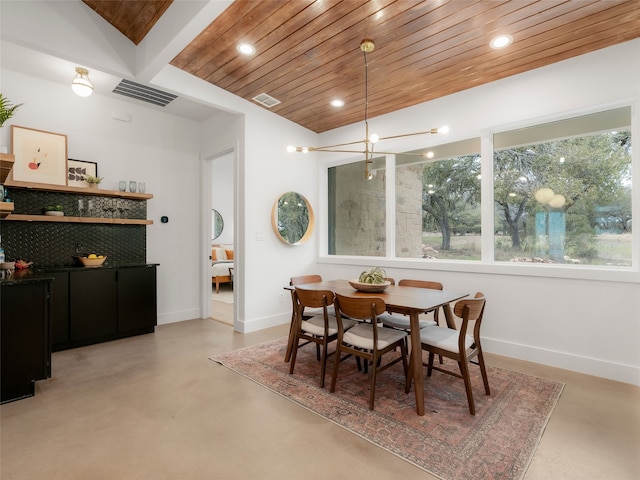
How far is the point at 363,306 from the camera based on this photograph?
238 cm

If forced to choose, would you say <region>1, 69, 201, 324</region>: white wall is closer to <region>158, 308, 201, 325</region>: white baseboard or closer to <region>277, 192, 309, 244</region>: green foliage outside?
<region>158, 308, 201, 325</region>: white baseboard

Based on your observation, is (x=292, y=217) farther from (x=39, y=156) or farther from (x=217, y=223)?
(x=217, y=223)

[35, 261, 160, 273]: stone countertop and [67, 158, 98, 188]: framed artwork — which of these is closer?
[35, 261, 160, 273]: stone countertop

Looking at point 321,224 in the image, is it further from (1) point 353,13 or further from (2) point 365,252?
(1) point 353,13

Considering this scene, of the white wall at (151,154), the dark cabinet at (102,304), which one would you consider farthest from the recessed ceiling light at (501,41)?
the dark cabinet at (102,304)

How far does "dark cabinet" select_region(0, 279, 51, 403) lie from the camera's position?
7.97 feet

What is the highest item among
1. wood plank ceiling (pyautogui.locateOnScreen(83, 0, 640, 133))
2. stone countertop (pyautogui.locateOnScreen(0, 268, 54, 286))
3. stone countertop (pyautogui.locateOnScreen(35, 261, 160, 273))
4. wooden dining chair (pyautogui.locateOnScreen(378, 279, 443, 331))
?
wood plank ceiling (pyautogui.locateOnScreen(83, 0, 640, 133))

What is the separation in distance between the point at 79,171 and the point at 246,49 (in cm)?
262

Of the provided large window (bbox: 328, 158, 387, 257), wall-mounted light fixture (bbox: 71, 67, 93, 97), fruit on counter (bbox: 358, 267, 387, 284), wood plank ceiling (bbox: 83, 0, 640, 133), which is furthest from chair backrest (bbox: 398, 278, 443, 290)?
wall-mounted light fixture (bbox: 71, 67, 93, 97)

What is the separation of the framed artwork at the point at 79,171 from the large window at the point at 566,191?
15.9 ft

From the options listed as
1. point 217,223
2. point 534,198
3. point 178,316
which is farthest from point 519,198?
point 217,223

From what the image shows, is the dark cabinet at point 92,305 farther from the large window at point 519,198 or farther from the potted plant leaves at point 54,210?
the large window at point 519,198

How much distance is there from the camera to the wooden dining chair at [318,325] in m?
2.68

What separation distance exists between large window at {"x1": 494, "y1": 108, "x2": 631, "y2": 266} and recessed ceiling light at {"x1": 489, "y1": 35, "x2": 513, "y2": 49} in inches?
38.2
